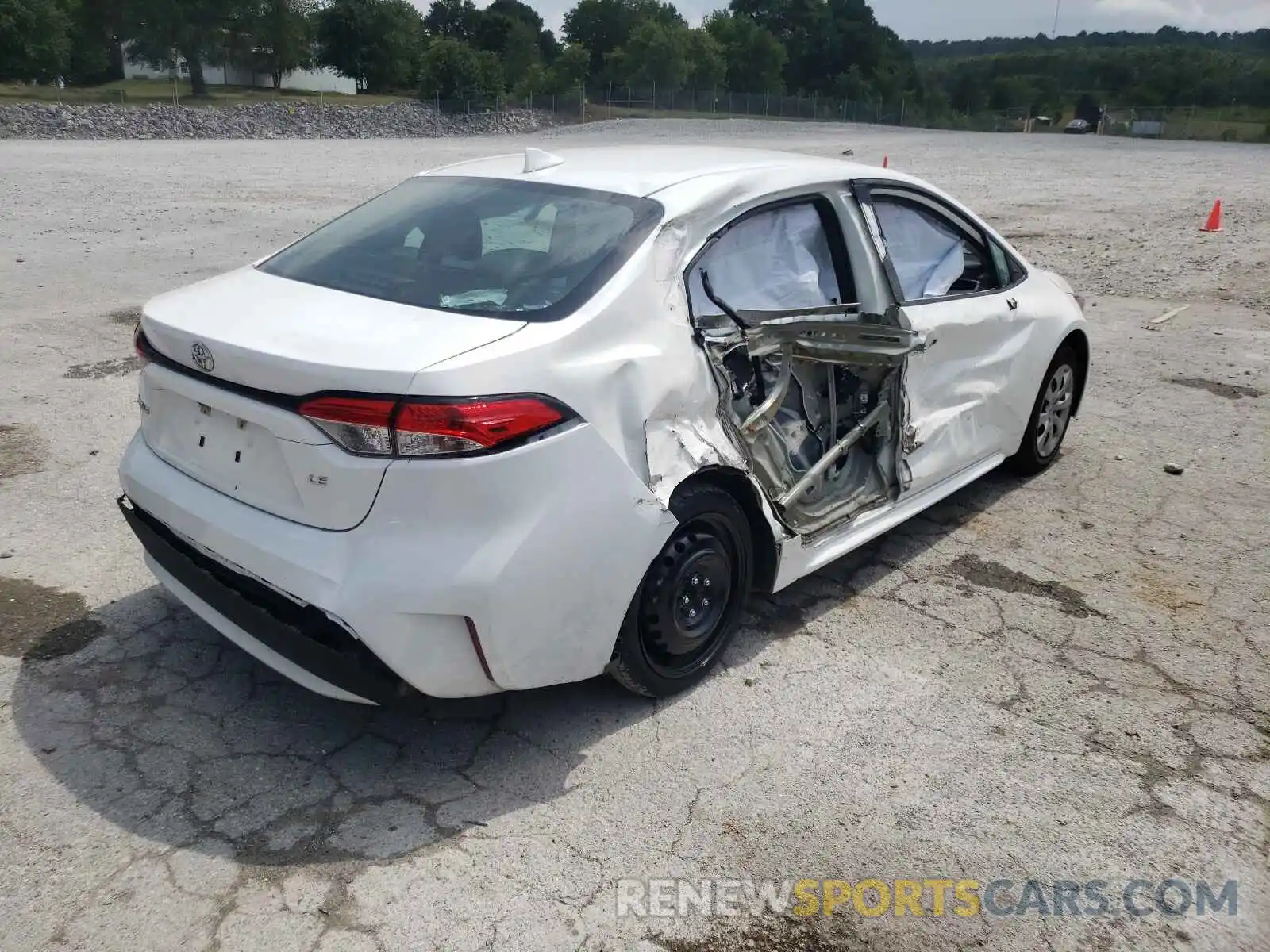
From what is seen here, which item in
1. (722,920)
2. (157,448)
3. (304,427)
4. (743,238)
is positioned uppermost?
(743,238)

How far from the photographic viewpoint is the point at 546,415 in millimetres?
2766

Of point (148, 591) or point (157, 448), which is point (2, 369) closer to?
point (148, 591)

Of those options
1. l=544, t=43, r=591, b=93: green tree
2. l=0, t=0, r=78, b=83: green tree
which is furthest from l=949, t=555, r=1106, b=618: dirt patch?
l=544, t=43, r=591, b=93: green tree

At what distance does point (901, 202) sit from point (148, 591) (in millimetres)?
3464

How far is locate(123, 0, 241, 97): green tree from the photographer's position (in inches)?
2542

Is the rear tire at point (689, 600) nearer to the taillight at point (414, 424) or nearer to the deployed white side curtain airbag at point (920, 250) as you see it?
the taillight at point (414, 424)

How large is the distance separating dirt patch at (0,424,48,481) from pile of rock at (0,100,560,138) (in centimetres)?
4044

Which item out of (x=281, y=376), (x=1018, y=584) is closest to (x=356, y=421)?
(x=281, y=376)

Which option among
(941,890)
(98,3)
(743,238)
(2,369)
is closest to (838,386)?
(743,238)

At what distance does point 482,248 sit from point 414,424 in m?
1.03

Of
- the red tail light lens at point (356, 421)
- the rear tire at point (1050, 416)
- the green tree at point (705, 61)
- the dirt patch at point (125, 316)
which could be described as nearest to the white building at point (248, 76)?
the green tree at point (705, 61)

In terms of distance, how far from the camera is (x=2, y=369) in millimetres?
6699

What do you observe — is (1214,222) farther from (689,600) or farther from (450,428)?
(450,428)

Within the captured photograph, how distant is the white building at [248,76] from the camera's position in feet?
232
